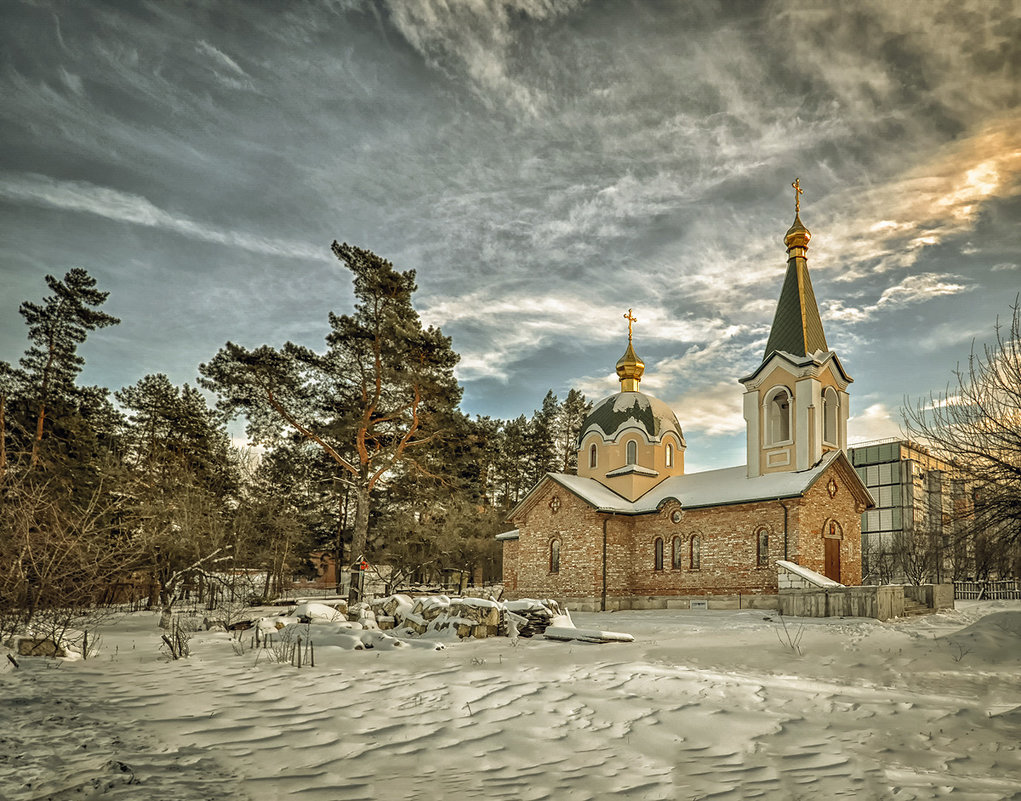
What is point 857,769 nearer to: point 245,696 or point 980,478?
point 245,696

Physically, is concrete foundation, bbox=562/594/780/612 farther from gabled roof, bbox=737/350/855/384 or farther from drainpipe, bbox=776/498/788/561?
gabled roof, bbox=737/350/855/384

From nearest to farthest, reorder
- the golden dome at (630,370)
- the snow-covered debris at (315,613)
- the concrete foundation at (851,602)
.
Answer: the snow-covered debris at (315,613) < the concrete foundation at (851,602) < the golden dome at (630,370)

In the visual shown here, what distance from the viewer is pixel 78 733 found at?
544 cm

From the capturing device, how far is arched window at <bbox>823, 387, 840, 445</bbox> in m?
23.8

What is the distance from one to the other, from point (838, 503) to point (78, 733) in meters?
22.3

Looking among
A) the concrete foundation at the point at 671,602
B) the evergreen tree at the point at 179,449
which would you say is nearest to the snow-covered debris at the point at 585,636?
the concrete foundation at the point at 671,602

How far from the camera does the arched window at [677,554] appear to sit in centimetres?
2400

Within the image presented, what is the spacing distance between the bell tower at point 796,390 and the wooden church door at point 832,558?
248 centimetres

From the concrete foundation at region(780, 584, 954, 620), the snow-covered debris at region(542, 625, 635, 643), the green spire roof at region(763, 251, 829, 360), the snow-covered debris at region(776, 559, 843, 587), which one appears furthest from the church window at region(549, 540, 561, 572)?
the snow-covered debris at region(542, 625, 635, 643)

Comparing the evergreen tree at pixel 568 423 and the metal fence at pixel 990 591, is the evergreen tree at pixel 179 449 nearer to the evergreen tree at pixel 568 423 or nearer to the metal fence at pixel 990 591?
the evergreen tree at pixel 568 423

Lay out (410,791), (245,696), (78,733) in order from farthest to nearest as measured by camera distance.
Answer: (245,696)
(78,733)
(410,791)

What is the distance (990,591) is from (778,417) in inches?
571

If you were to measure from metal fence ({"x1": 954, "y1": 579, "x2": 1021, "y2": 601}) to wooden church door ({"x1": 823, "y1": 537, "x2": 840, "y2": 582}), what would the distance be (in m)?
11.1

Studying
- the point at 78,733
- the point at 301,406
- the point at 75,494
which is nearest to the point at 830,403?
the point at 301,406
